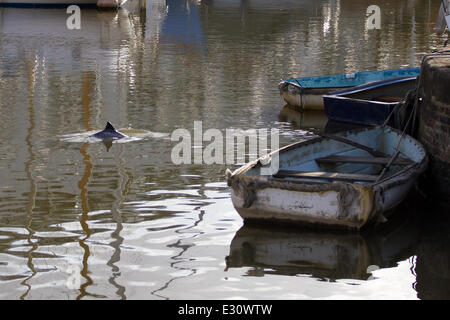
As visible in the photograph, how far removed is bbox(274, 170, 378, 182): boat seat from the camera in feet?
35.0

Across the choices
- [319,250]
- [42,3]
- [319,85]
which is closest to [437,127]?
[319,250]

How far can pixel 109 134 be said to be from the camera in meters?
14.9

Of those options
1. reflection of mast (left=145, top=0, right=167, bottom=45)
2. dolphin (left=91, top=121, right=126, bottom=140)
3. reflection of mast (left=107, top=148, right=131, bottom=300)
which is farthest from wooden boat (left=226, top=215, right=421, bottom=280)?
reflection of mast (left=145, top=0, right=167, bottom=45)

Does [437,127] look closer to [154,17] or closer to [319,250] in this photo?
[319,250]

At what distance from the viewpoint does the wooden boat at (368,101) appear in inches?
579

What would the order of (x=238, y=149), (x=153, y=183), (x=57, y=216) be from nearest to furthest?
(x=57, y=216) < (x=153, y=183) < (x=238, y=149)

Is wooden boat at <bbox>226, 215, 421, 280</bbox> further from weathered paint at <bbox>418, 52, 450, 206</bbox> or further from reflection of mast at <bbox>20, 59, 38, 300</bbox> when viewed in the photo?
reflection of mast at <bbox>20, 59, 38, 300</bbox>

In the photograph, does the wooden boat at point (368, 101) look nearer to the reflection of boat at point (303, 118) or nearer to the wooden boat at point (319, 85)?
the reflection of boat at point (303, 118)

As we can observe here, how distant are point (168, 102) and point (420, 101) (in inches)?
284

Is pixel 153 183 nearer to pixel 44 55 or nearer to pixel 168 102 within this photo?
pixel 168 102

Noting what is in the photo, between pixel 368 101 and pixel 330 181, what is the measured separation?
4459mm
